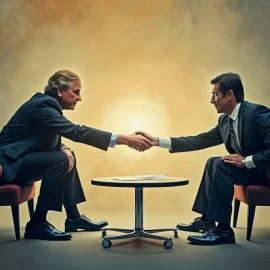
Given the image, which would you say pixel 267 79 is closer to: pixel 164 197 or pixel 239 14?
pixel 239 14

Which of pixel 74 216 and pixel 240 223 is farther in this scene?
pixel 240 223

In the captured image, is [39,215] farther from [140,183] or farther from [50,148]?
[140,183]

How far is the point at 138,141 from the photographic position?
148 inches

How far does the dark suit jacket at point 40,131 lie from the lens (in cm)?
346

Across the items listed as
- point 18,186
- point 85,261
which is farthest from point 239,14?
point 85,261

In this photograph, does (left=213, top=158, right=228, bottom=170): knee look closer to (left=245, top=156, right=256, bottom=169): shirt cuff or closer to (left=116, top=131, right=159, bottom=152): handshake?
(left=245, top=156, right=256, bottom=169): shirt cuff

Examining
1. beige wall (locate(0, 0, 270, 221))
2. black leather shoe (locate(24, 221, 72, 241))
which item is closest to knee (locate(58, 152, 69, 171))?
black leather shoe (locate(24, 221, 72, 241))

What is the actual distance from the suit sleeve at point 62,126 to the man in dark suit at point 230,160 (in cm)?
79

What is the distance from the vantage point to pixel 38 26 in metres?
5.11

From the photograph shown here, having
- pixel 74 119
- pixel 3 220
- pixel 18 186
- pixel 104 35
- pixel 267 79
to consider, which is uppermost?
pixel 104 35

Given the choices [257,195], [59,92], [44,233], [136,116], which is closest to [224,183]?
[257,195]

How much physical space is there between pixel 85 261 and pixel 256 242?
120 centimetres

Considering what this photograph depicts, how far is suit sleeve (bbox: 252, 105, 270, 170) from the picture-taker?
3215mm

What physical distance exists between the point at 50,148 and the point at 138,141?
640 mm
